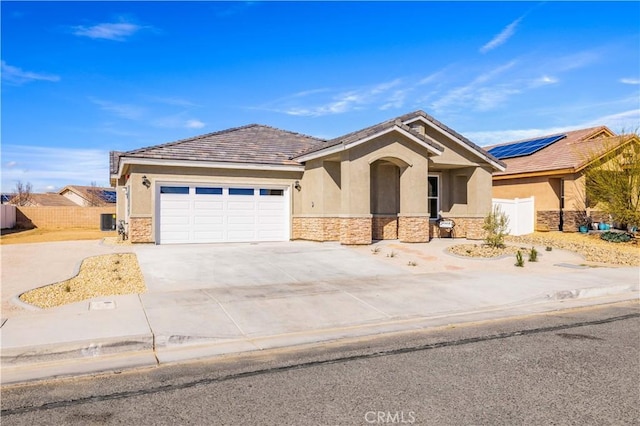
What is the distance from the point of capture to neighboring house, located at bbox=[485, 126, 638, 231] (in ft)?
82.3

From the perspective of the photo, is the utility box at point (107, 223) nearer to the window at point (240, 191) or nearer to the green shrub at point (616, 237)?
the window at point (240, 191)

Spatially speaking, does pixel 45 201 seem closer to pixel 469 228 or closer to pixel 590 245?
pixel 469 228

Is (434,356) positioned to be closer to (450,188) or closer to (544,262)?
(544,262)

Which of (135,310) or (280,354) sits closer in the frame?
(280,354)

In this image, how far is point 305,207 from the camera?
20.9m

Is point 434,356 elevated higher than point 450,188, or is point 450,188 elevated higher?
point 450,188

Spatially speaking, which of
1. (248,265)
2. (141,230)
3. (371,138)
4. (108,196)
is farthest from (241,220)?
(108,196)

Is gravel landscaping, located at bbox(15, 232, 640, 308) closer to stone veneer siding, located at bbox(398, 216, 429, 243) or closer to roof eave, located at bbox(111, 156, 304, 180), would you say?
stone veneer siding, located at bbox(398, 216, 429, 243)

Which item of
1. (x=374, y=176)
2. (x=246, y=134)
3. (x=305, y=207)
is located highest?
(x=246, y=134)

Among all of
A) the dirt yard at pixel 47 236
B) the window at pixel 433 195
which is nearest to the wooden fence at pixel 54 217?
the dirt yard at pixel 47 236

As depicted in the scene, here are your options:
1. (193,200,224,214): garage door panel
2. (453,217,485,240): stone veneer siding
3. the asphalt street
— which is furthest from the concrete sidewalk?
(453,217,485,240): stone veneer siding

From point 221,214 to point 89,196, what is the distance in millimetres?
43682

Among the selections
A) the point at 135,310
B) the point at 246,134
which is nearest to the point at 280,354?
the point at 135,310

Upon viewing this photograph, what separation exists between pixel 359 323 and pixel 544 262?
32.2 ft
